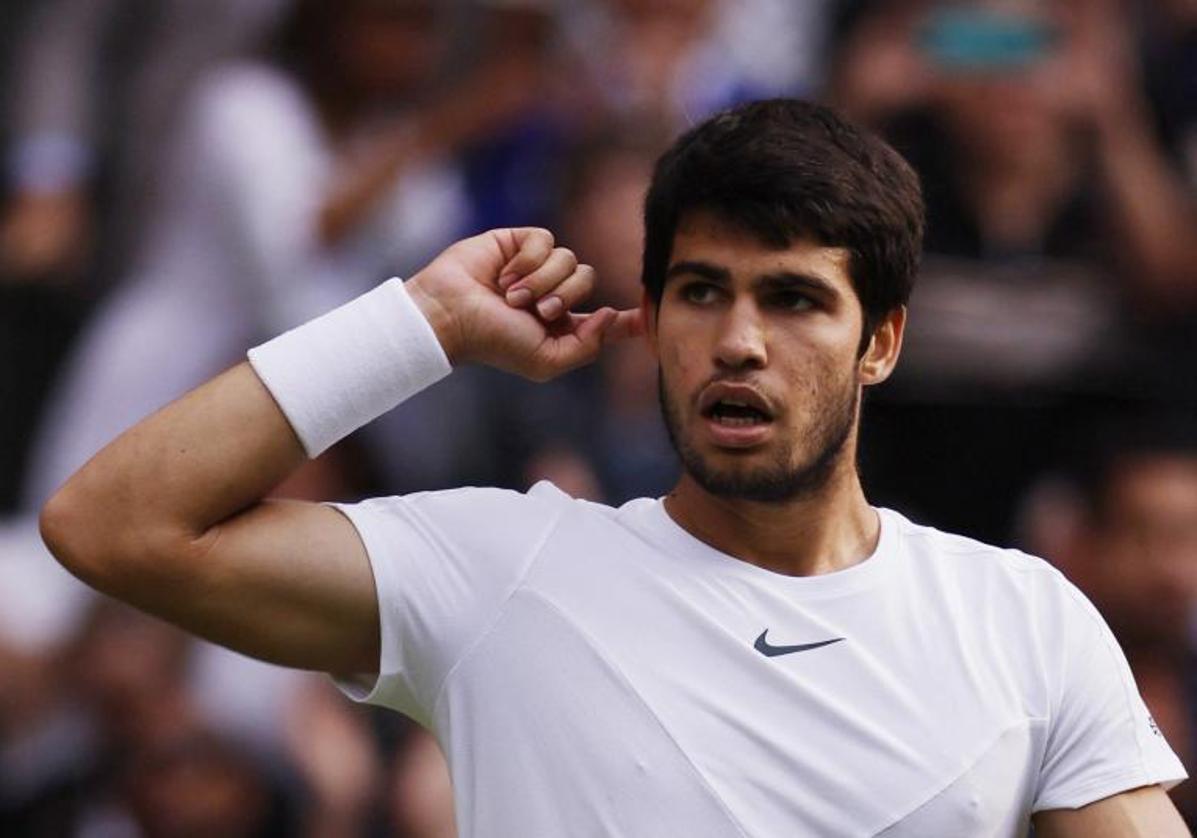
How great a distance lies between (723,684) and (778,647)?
0.34 feet

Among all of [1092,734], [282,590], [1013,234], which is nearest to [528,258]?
[282,590]

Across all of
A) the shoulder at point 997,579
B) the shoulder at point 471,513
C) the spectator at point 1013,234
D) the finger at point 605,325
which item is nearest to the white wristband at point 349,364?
the shoulder at point 471,513

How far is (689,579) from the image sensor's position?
10.8 ft

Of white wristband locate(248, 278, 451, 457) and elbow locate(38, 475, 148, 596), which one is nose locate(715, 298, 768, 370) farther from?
elbow locate(38, 475, 148, 596)

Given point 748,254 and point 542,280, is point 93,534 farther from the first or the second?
point 748,254

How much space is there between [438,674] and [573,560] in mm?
254

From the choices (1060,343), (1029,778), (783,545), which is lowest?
(1060,343)

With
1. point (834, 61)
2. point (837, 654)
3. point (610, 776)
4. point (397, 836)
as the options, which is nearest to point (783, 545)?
point (837, 654)

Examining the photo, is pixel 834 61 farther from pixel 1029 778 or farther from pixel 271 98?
pixel 1029 778

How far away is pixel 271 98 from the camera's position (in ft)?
21.6

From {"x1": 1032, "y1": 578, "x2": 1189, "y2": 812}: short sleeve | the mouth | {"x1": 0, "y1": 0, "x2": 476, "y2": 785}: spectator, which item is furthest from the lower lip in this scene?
{"x1": 0, "y1": 0, "x2": 476, "y2": 785}: spectator

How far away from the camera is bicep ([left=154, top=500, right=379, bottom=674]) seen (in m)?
3.15

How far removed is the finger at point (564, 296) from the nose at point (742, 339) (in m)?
0.27

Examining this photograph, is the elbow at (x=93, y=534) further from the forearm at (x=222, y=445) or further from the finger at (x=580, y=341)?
the finger at (x=580, y=341)
